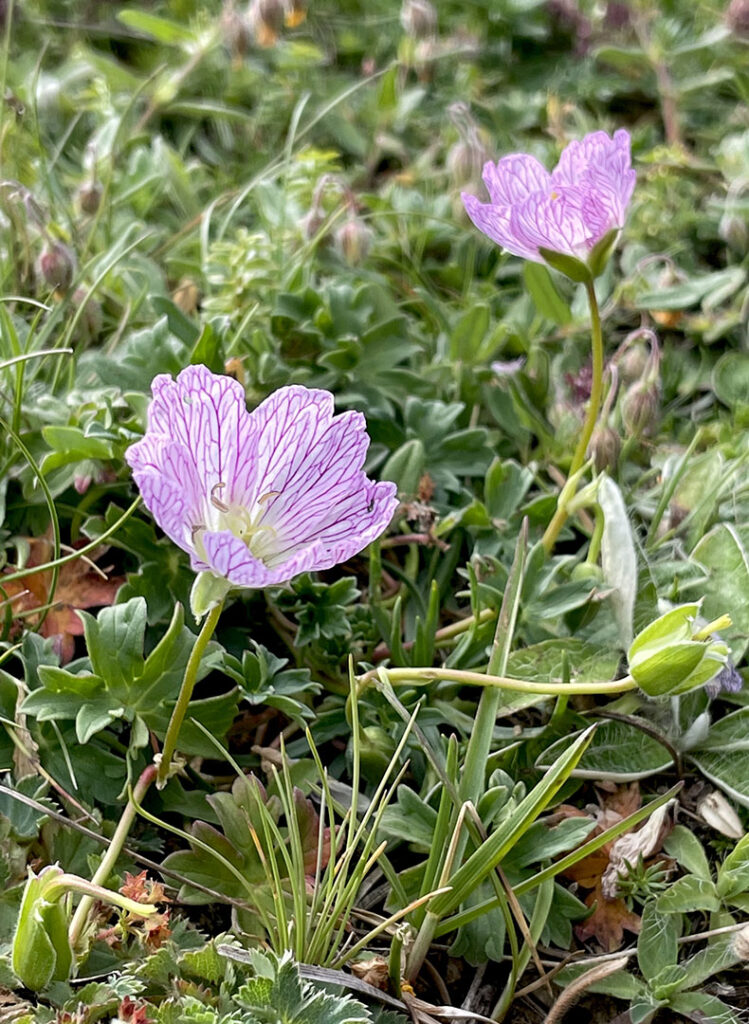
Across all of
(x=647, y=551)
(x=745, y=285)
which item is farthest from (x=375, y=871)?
(x=745, y=285)

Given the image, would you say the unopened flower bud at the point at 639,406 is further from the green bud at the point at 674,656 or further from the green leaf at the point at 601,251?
the green bud at the point at 674,656

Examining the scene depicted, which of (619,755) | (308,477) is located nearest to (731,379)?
(619,755)

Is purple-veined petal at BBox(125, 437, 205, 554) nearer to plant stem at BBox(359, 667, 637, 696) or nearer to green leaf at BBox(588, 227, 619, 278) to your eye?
plant stem at BBox(359, 667, 637, 696)

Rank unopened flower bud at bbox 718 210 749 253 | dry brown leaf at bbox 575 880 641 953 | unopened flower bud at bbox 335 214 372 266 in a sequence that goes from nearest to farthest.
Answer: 1. dry brown leaf at bbox 575 880 641 953
2. unopened flower bud at bbox 335 214 372 266
3. unopened flower bud at bbox 718 210 749 253

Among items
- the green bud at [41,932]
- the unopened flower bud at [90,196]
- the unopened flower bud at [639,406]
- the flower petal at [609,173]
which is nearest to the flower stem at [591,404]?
the flower petal at [609,173]

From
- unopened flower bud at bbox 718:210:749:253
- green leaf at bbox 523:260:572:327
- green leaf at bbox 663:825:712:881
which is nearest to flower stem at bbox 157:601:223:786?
green leaf at bbox 663:825:712:881
